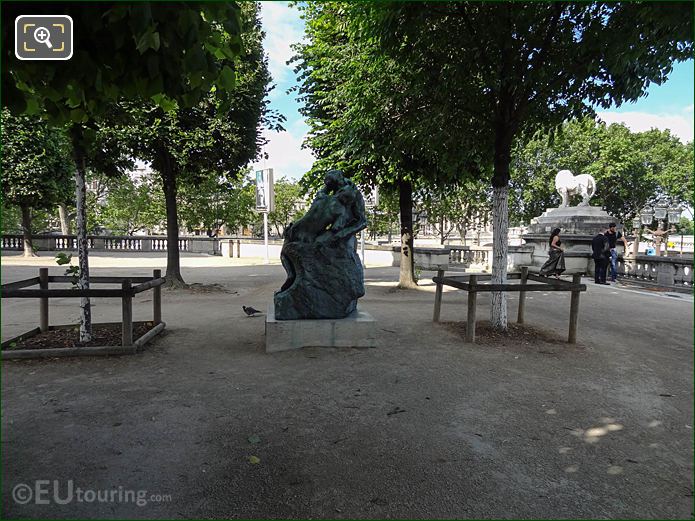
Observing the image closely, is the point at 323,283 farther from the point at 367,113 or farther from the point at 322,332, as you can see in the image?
the point at 367,113

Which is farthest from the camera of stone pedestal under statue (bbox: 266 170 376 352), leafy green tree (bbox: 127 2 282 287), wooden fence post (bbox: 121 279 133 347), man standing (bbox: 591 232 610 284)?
man standing (bbox: 591 232 610 284)

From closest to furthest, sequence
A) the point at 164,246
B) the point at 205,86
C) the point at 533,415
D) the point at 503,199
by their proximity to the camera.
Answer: the point at 205,86 → the point at 533,415 → the point at 503,199 → the point at 164,246

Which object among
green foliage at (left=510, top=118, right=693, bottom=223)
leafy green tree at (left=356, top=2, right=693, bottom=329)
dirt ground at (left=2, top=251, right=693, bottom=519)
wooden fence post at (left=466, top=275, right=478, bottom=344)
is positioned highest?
green foliage at (left=510, top=118, right=693, bottom=223)

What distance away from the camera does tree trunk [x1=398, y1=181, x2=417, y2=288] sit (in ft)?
42.9

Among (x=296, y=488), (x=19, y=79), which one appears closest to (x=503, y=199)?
(x=296, y=488)

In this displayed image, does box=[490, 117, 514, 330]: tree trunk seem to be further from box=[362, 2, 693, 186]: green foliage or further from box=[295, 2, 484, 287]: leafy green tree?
box=[295, 2, 484, 287]: leafy green tree

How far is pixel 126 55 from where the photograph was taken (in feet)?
8.95

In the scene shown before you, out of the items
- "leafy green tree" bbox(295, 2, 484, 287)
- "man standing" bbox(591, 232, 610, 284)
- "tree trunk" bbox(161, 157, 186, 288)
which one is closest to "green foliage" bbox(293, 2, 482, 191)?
"leafy green tree" bbox(295, 2, 484, 287)

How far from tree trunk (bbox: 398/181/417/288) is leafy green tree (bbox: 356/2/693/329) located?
17.5 ft

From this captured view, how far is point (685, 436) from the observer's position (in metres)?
3.56

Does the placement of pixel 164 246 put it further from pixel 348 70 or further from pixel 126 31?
pixel 126 31

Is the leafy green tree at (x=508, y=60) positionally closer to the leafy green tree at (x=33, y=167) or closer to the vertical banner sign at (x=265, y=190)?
the vertical banner sign at (x=265, y=190)

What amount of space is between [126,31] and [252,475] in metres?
2.80

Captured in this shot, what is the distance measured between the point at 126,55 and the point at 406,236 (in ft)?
36.5
